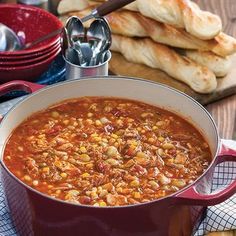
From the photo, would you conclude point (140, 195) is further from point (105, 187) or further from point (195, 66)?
point (195, 66)

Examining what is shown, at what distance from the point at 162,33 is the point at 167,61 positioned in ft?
0.36

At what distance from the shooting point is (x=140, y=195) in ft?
5.25

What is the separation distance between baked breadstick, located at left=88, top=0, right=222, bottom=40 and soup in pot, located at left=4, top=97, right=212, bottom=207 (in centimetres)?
59

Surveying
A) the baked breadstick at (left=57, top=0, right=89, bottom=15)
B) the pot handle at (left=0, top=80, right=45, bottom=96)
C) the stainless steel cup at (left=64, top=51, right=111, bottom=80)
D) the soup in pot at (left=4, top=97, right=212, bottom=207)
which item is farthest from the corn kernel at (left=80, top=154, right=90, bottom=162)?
the baked breadstick at (left=57, top=0, right=89, bottom=15)

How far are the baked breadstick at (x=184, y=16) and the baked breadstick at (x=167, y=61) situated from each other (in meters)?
0.11

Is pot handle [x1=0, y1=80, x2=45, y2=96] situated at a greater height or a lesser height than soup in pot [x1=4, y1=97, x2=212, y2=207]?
greater

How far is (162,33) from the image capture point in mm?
2549

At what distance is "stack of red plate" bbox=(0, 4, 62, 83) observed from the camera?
2.42 meters

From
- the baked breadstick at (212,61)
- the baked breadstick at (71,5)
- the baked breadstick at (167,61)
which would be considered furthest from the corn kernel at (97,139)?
the baked breadstick at (71,5)

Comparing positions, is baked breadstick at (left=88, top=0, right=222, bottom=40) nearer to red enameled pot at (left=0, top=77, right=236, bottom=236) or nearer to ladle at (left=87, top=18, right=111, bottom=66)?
ladle at (left=87, top=18, right=111, bottom=66)

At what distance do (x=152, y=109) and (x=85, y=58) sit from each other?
Answer: 1.69ft

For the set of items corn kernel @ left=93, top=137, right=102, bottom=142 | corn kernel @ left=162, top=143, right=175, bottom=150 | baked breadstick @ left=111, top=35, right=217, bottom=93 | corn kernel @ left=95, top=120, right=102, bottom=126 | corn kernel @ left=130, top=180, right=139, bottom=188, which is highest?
corn kernel @ left=130, top=180, right=139, bottom=188

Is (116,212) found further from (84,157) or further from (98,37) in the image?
(98,37)

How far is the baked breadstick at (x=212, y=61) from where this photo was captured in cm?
251
